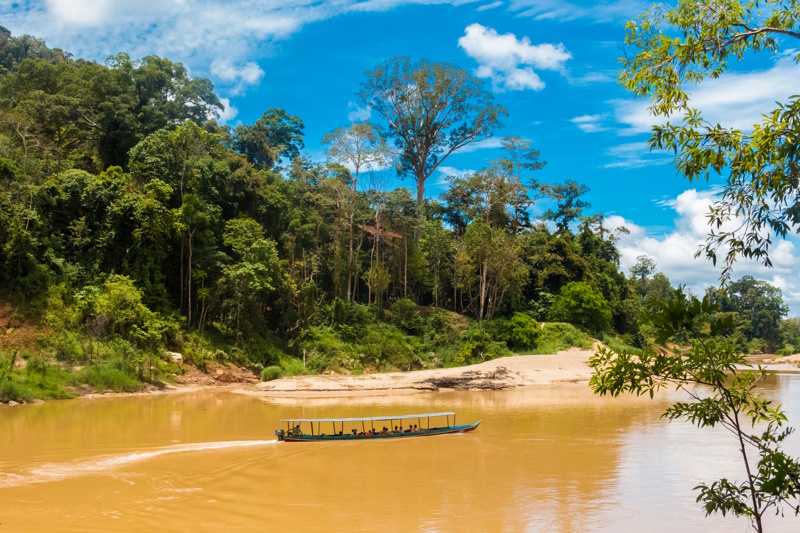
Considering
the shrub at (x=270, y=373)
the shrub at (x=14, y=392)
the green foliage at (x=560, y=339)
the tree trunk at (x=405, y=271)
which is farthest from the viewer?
the tree trunk at (x=405, y=271)

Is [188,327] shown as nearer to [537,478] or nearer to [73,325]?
[73,325]

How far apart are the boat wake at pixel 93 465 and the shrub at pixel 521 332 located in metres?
23.7

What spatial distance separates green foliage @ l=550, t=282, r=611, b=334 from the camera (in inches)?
1542

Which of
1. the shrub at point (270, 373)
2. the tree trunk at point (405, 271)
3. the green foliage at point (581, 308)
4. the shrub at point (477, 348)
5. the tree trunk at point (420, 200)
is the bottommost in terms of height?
the shrub at point (270, 373)

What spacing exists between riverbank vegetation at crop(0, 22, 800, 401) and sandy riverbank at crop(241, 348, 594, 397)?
167cm

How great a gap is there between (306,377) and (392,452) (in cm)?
1356

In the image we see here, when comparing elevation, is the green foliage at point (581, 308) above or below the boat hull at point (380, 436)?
above

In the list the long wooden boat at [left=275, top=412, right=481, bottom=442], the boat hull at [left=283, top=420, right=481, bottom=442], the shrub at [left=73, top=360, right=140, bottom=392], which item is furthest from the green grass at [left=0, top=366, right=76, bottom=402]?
the boat hull at [left=283, top=420, right=481, bottom=442]

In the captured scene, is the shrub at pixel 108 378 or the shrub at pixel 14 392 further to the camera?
the shrub at pixel 108 378

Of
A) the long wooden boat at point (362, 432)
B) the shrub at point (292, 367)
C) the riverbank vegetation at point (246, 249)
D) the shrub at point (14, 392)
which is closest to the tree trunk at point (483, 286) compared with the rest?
the riverbank vegetation at point (246, 249)

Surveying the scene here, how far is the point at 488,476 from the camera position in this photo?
1199cm

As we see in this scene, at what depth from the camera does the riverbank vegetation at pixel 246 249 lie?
2398 cm

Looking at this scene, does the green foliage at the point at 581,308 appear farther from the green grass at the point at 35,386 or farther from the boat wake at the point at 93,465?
the green grass at the point at 35,386

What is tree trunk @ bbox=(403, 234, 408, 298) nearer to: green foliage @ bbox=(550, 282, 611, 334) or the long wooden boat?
green foliage @ bbox=(550, 282, 611, 334)
